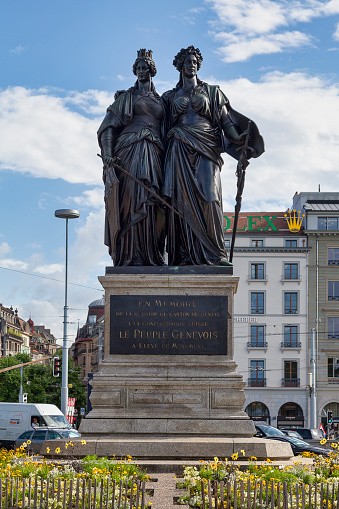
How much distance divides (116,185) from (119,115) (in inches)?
55.5

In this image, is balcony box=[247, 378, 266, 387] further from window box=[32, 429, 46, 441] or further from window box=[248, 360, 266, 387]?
window box=[32, 429, 46, 441]

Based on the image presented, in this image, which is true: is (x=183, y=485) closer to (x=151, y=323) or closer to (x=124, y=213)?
(x=151, y=323)

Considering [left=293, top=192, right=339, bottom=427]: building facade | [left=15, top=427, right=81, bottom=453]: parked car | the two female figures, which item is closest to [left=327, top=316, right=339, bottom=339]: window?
[left=293, top=192, right=339, bottom=427]: building facade

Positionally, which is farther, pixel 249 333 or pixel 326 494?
pixel 249 333

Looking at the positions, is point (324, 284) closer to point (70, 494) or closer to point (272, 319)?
point (272, 319)

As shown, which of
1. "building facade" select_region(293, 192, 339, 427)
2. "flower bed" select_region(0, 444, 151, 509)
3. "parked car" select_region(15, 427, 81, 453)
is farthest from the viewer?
"building facade" select_region(293, 192, 339, 427)

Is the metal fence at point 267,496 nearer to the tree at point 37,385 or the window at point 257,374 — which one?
the window at point 257,374

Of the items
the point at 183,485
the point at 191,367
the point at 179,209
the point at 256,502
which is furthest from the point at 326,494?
the point at 179,209

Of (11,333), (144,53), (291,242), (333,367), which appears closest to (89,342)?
(11,333)

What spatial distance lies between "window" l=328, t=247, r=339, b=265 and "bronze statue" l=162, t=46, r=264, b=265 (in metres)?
63.8

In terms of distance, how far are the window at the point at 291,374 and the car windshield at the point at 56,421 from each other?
36705 millimetres

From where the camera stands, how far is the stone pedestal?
1388 centimetres

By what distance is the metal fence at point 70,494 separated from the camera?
9547 millimetres

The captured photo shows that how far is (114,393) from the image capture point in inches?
555
